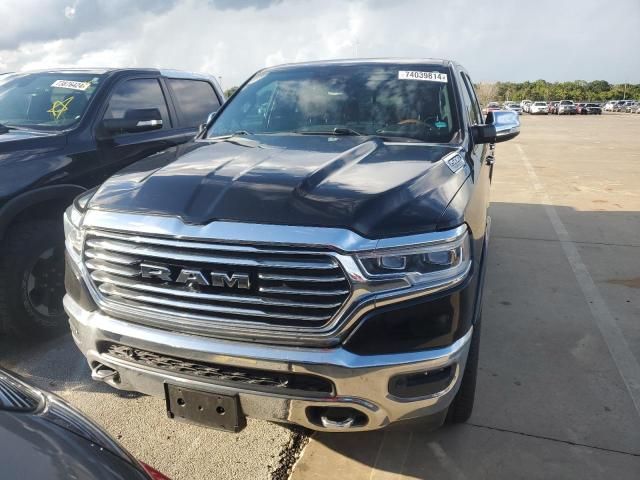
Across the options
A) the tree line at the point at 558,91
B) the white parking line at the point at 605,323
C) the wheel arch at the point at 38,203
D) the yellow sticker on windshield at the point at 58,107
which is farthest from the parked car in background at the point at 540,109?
the wheel arch at the point at 38,203

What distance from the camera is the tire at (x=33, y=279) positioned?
361 centimetres

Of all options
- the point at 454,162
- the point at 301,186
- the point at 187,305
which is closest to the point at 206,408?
the point at 187,305

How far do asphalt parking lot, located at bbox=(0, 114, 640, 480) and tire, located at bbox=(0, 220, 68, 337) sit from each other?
20cm

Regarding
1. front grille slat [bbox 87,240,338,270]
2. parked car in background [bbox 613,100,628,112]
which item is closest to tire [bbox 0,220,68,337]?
front grille slat [bbox 87,240,338,270]

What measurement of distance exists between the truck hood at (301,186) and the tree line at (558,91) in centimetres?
8854

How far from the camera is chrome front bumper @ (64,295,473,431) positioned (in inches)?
80.3

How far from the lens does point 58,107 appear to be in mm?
4449

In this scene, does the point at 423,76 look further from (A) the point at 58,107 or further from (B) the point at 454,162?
(A) the point at 58,107

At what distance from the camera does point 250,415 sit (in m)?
2.18

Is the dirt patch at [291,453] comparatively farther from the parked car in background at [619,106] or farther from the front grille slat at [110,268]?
the parked car in background at [619,106]

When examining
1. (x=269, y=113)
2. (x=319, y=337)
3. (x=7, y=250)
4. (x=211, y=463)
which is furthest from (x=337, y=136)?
(x=7, y=250)

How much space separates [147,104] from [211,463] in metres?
3.41

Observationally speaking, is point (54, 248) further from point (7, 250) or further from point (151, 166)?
point (151, 166)

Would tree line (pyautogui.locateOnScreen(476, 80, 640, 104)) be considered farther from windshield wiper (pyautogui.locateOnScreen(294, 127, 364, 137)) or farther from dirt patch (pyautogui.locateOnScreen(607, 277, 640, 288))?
windshield wiper (pyautogui.locateOnScreen(294, 127, 364, 137))
